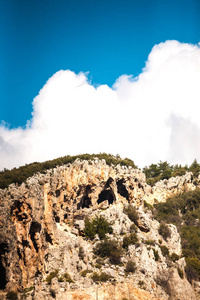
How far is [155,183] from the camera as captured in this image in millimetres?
79375

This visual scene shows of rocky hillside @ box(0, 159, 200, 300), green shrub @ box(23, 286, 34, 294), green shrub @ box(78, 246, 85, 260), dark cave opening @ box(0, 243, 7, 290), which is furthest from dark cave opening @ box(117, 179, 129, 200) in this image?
dark cave opening @ box(0, 243, 7, 290)

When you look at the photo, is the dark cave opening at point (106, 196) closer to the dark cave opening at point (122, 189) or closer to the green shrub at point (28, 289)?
the dark cave opening at point (122, 189)

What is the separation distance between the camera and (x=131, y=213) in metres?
54.1

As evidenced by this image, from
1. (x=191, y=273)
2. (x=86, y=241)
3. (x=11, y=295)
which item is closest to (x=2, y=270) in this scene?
(x=11, y=295)

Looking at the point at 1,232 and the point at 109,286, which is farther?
the point at 109,286

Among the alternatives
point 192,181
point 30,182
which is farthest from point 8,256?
point 192,181

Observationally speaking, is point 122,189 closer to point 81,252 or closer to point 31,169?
point 31,169

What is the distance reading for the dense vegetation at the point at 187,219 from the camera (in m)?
50.6

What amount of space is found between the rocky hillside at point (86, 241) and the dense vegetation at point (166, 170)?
72.7 feet

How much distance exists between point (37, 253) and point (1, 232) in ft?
23.6

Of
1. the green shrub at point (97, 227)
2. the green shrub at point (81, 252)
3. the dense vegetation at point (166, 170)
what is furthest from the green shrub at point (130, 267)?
the dense vegetation at point (166, 170)

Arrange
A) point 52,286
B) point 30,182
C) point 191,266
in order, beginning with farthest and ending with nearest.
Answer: point 191,266 < point 30,182 < point 52,286

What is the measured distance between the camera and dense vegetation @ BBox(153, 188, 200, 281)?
→ 50641mm

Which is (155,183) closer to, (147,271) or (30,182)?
(147,271)
